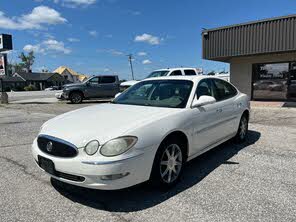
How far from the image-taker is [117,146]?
3.31 m

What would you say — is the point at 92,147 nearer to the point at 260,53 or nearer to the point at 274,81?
the point at 260,53

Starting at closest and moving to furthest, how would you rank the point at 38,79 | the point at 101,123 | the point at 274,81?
the point at 101,123
the point at 274,81
the point at 38,79

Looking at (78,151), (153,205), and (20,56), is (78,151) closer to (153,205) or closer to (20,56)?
(153,205)

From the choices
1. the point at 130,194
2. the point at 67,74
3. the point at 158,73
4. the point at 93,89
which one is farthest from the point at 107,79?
the point at 67,74

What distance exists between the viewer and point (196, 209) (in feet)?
11.2

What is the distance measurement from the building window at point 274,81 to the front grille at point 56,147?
1422cm

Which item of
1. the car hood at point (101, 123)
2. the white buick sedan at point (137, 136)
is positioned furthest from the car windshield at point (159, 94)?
the car hood at point (101, 123)

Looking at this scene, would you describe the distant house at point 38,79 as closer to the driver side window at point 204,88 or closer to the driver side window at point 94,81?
the driver side window at point 94,81

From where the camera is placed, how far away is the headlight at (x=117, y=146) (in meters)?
3.29

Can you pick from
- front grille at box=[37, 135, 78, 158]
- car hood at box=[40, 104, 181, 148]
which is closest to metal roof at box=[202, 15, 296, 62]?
car hood at box=[40, 104, 181, 148]

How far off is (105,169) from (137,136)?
1.75 feet

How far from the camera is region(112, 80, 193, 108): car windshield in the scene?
4.60m

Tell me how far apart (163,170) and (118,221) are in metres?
0.99

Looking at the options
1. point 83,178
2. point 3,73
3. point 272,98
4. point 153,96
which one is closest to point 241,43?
point 272,98
